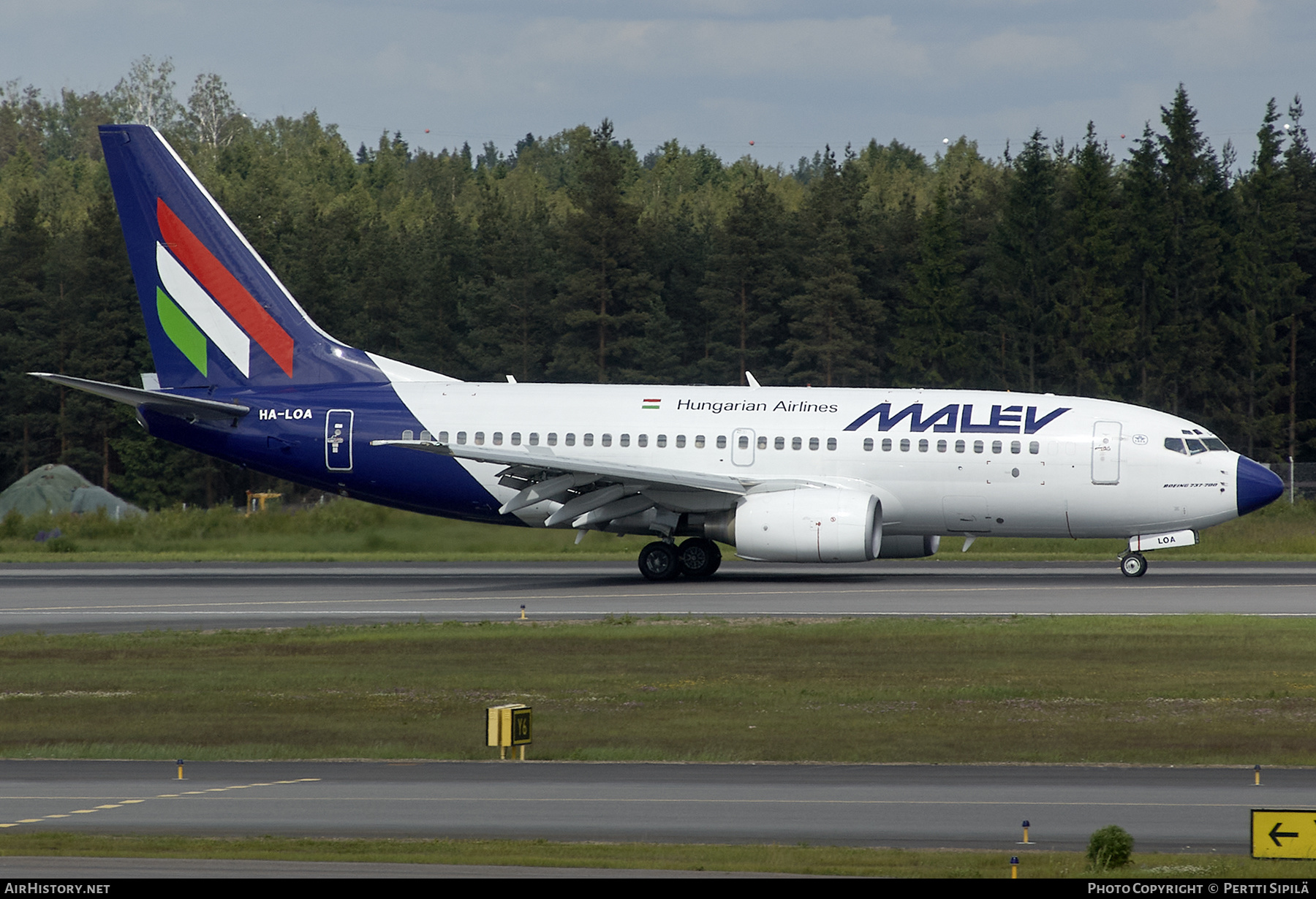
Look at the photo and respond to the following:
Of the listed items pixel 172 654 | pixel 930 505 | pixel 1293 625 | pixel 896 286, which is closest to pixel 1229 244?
pixel 896 286

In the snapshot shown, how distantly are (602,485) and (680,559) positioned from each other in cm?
289

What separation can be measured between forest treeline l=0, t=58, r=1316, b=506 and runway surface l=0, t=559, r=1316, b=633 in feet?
141

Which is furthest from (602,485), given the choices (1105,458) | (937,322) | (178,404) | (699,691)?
(937,322)

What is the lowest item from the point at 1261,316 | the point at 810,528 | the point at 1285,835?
the point at 1285,835

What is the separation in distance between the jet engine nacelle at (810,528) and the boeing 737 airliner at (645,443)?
0.05 m

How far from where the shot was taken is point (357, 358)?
38.6 meters

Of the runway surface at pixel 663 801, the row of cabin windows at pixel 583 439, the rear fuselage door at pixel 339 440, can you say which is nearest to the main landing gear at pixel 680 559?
the row of cabin windows at pixel 583 439

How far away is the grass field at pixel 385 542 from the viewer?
43472 millimetres

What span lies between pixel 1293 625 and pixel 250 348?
24.5 meters

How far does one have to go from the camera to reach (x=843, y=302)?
86688 mm

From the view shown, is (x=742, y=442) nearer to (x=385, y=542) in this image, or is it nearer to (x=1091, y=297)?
(x=385, y=542)

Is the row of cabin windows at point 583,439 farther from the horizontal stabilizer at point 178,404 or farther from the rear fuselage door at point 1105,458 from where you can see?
the rear fuselage door at point 1105,458
